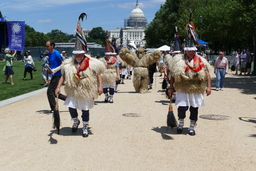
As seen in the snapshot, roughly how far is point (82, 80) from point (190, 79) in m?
1.97

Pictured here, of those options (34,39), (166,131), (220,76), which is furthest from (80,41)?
(34,39)

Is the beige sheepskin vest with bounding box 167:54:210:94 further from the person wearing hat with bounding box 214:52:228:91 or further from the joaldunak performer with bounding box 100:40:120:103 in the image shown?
the person wearing hat with bounding box 214:52:228:91

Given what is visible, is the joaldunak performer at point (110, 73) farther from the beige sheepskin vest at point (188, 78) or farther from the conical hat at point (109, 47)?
the beige sheepskin vest at point (188, 78)

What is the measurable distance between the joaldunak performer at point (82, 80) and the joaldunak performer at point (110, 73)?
4.83 metres

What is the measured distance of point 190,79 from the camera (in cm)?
729

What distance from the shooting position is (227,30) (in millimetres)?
50812

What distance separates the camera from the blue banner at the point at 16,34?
4309 cm

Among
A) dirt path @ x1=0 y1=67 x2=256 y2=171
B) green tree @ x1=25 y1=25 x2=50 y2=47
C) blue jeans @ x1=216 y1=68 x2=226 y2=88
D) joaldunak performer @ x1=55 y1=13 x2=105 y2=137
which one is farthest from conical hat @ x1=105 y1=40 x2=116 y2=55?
green tree @ x1=25 y1=25 x2=50 y2=47

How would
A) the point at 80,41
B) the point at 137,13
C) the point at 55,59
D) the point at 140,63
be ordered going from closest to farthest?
the point at 80,41 → the point at 55,59 → the point at 140,63 → the point at 137,13

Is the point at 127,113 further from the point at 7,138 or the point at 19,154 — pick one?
the point at 19,154

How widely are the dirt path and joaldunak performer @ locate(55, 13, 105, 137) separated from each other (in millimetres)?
586

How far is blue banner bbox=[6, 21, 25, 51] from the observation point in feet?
141

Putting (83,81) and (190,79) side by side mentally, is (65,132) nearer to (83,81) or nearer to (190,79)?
(83,81)

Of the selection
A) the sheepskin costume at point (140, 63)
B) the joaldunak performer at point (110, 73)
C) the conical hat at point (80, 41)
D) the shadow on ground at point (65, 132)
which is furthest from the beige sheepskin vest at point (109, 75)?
the conical hat at point (80, 41)
